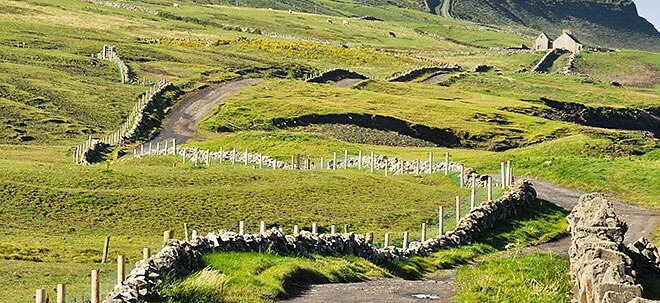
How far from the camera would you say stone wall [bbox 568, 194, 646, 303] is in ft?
72.0

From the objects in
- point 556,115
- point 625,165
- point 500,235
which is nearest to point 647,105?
point 556,115

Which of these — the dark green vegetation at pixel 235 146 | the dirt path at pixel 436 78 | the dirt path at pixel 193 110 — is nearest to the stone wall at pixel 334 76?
the dark green vegetation at pixel 235 146

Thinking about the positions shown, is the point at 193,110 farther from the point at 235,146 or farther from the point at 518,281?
the point at 518,281

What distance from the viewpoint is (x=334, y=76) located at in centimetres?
16725

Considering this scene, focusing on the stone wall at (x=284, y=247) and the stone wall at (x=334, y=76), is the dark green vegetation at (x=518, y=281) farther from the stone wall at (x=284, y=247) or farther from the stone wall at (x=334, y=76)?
the stone wall at (x=334, y=76)

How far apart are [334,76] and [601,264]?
143 m

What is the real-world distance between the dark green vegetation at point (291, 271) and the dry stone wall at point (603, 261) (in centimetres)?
113

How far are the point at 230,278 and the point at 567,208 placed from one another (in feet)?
121

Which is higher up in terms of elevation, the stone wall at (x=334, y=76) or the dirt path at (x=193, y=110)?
the stone wall at (x=334, y=76)

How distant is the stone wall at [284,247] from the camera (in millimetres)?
24781

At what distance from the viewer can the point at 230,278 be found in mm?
28812

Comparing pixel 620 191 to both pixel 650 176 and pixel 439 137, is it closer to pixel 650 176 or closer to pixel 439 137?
pixel 650 176

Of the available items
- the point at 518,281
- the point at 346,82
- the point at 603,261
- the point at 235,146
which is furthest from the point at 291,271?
the point at 346,82

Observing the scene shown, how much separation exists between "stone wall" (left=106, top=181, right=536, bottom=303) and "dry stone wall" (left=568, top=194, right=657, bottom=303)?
21.2 ft
